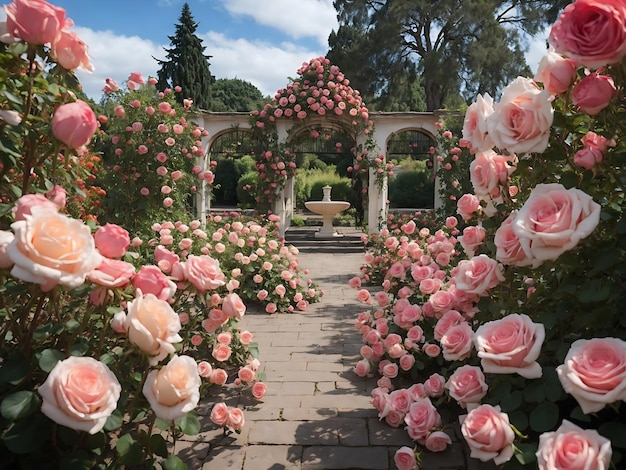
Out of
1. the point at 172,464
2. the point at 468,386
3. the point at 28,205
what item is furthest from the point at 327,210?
the point at 28,205

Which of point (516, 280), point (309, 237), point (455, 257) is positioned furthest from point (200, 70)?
point (516, 280)

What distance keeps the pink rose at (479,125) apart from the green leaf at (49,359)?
156 centimetres

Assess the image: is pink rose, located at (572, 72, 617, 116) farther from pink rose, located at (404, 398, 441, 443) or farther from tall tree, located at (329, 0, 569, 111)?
tall tree, located at (329, 0, 569, 111)

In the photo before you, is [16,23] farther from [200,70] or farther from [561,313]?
[200,70]

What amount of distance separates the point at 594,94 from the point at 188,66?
25079 mm

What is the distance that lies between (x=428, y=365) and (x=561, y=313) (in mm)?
1513

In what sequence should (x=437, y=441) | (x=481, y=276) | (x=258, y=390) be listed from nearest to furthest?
1. (x=481, y=276)
2. (x=437, y=441)
3. (x=258, y=390)

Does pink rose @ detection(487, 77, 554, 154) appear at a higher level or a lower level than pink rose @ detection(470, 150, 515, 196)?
higher

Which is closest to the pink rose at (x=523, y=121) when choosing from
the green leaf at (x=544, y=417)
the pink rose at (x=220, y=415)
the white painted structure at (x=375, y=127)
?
the green leaf at (x=544, y=417)

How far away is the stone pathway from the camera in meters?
2.08

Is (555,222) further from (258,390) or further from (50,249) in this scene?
(258,390)

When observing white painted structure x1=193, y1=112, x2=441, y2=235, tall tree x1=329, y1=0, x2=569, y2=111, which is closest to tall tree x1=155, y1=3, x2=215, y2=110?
tall tree x1=329, y1=0, x2=569, y2=111

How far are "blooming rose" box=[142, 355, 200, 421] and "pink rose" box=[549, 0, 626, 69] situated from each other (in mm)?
1350

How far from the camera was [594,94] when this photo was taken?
1.40 meters
